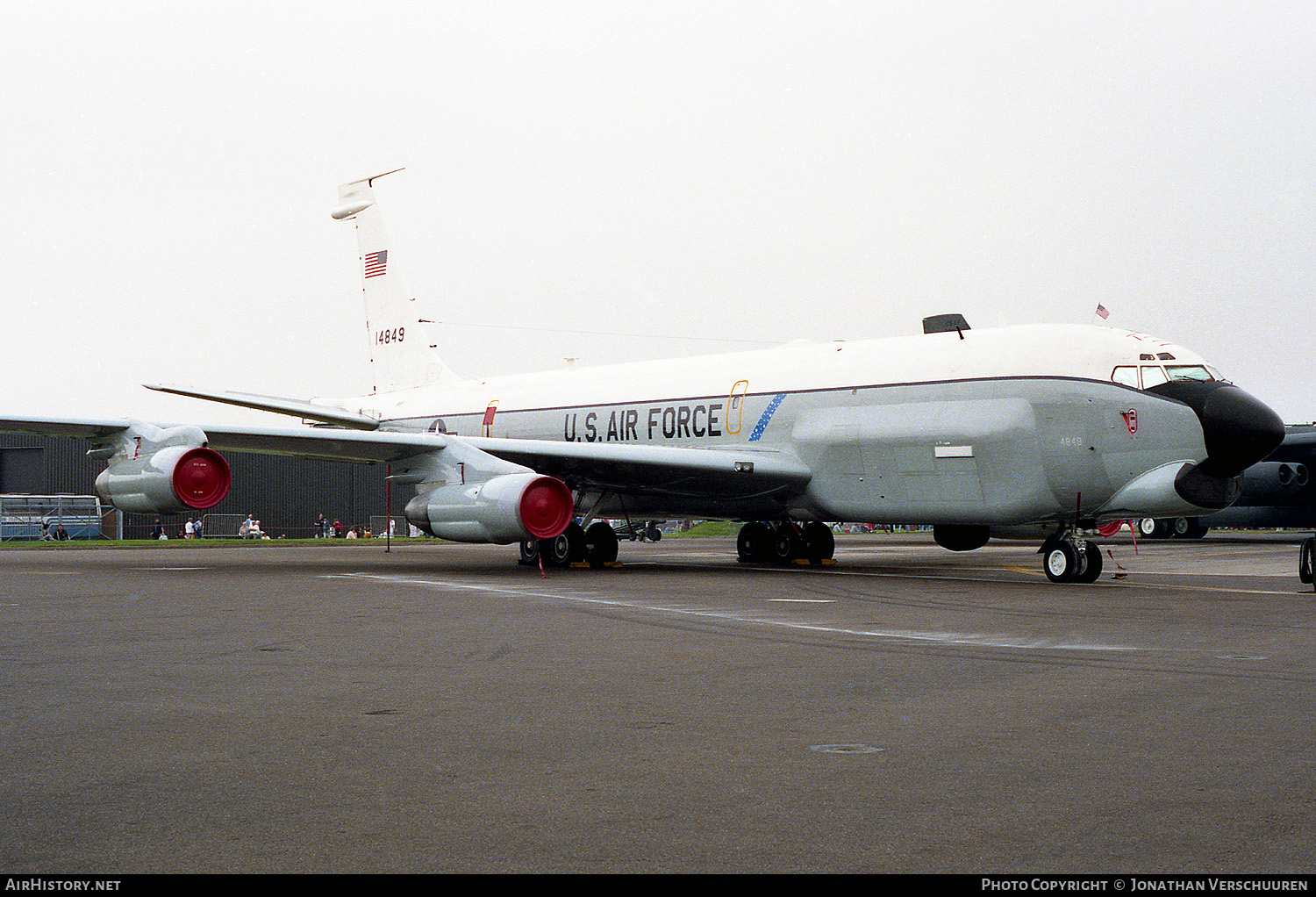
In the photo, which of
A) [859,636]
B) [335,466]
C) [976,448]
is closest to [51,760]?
[859,636]

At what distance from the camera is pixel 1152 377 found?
16750 millimetres

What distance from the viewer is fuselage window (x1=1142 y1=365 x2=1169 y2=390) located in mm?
16688

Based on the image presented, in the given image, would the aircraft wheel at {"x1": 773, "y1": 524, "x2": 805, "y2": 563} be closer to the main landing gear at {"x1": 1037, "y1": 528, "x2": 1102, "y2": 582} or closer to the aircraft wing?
the aircraft wing

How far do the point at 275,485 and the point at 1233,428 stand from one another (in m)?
46.2

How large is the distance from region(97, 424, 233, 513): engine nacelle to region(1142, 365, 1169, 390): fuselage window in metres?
13.0

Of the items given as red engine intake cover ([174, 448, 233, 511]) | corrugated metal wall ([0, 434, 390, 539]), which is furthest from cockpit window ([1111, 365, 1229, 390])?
corrugated metal wall ([0, 434, 390, 539])

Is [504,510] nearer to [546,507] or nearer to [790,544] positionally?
[546,507]

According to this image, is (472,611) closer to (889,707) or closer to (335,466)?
(889,707)

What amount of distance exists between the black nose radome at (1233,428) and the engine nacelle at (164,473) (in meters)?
13.6

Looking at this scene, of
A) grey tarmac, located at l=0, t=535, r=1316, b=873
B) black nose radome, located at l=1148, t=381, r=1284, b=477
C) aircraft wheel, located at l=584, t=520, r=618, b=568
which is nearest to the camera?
grey tarmac, located at l=0, t=535, r=1316, b=873

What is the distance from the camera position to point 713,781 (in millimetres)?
4930

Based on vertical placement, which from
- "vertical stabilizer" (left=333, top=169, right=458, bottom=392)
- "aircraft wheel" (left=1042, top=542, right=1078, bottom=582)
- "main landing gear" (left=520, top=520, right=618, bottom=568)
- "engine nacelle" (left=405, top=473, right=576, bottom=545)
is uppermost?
"vertical stabilizer" (left=333, top=169, right=458, bottom=392)

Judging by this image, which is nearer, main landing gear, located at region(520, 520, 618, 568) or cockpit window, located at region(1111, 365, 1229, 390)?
cockpit window, located at region(1111, 365, 1229, 390)

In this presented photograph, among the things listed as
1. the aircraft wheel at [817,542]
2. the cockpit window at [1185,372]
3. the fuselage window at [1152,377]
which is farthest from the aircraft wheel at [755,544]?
the cockpit window at [1185,372]
